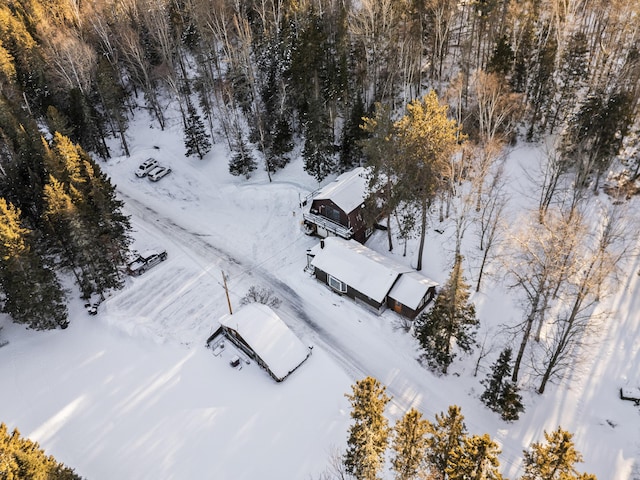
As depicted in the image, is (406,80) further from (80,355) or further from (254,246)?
(80,355)

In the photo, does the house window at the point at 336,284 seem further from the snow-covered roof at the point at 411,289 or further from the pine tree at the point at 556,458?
the pine tree at the point at 556,458

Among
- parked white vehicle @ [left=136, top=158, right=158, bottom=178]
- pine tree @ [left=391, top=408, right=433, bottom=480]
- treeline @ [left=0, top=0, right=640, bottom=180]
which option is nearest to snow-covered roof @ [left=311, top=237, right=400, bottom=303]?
treeline @ [left=0, top=0, right=640, bottom=180]

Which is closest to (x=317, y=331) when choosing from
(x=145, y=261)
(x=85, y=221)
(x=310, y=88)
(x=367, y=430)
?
(x=367, y=430)

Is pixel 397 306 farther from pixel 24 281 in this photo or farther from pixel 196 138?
pixel 196 138

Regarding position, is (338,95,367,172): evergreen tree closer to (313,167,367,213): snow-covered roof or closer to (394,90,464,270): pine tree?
(313,167,367,213): snow-covered roof

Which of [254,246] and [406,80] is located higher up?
[406,80]

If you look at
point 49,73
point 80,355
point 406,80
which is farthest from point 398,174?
point 49,73
